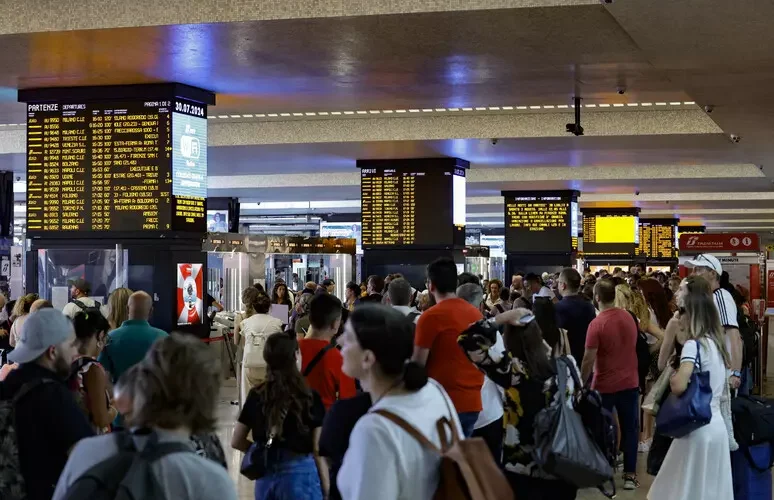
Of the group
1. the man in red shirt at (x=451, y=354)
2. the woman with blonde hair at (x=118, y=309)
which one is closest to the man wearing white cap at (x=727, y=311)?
the man in red shirt at (x=451, y=354)

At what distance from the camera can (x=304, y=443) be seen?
460 centimetres

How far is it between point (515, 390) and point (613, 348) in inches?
147

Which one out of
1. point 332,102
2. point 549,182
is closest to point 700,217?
point 549,182

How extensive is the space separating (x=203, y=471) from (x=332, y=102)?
10522 millimetres

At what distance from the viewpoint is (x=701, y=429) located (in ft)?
19.5

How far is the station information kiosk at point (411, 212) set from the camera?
18109 millimetres

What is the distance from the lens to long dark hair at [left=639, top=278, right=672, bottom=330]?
10469 millimetres

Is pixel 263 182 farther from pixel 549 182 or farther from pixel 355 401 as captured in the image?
pixel 355 401

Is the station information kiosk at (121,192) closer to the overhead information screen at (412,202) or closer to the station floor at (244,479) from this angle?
the station floor at (244,479)

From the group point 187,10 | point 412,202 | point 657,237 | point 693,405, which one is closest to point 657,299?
point 693,405

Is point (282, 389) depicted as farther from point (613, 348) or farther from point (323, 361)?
point (613, 348)

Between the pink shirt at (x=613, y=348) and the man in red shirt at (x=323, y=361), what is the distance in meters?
3.16

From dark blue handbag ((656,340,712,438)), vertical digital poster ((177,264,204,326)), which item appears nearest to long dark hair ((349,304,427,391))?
dark blue handbag ((656,340,712,438))

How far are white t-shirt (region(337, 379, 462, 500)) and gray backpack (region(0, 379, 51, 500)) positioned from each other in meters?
1.35
